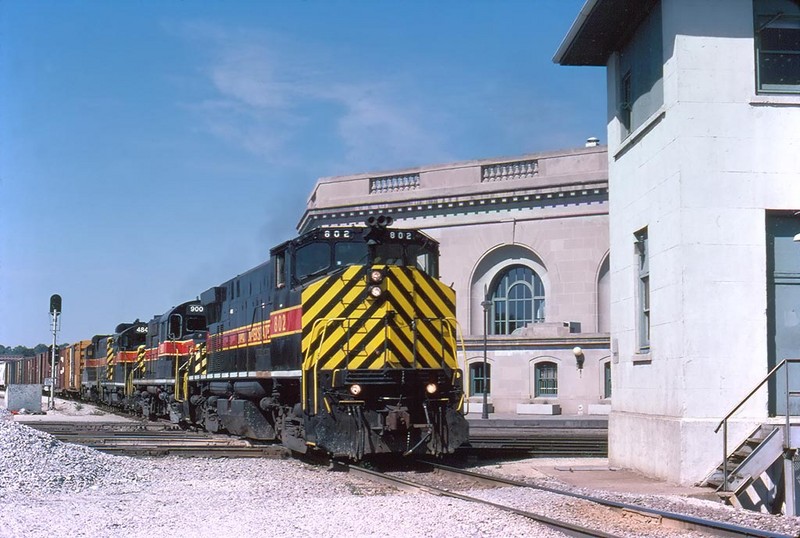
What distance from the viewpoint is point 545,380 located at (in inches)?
1416

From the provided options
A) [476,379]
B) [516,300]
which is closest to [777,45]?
[516,300]

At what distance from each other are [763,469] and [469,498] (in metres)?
3.55

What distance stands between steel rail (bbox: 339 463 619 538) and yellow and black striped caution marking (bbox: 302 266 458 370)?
5.28 feet

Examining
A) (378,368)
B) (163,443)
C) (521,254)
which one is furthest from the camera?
(521,254)

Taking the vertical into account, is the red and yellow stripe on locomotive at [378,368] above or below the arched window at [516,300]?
below

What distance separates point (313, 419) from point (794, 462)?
639 cm

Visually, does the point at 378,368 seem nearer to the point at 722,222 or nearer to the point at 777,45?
the point at 722,222

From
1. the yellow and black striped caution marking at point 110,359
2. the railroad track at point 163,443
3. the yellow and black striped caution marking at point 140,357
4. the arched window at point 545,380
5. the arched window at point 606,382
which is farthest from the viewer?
the yellow and black striped caution marking at point 110,359

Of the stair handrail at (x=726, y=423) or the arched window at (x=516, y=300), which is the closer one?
the stair handrail at (x=726, y=423)

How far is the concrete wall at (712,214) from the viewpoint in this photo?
12445 millimetres

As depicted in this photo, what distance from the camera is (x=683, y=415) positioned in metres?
12.5

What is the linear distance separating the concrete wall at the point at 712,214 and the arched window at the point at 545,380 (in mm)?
22458

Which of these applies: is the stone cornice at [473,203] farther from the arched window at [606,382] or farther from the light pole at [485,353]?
the arched window at [606,382]

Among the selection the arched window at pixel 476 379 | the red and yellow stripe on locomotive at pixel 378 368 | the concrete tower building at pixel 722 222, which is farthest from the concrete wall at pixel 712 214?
the arched window at pixel 476 379
